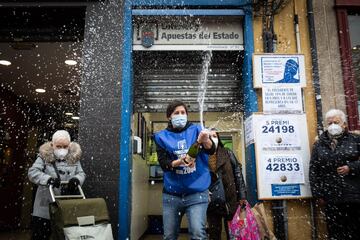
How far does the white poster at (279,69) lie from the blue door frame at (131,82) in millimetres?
151

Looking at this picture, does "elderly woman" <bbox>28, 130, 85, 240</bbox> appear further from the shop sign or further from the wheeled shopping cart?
the shop sign

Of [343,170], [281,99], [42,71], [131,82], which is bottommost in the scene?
[343,170]

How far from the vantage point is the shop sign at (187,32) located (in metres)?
5.67

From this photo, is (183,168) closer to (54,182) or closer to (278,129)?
(54,182)

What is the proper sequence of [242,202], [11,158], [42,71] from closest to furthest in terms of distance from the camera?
[242,202], [42,71], [11,158]

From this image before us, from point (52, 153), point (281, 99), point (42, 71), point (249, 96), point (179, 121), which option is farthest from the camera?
point (42, 71)

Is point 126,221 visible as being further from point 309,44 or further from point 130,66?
point 309,44

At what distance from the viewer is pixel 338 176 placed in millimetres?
4305

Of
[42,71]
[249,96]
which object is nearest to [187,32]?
[249,96]

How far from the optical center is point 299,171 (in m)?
4.98

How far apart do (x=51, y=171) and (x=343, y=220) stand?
361 centimetres

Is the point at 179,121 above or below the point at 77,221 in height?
above

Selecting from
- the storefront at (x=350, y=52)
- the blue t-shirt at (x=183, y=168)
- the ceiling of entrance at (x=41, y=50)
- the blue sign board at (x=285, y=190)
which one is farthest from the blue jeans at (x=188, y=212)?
the ceiling of entrance at (x=41, y=50)

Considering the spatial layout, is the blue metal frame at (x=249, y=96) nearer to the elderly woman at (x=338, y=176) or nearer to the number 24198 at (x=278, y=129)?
the number 24198 at (x=278, y=129)
